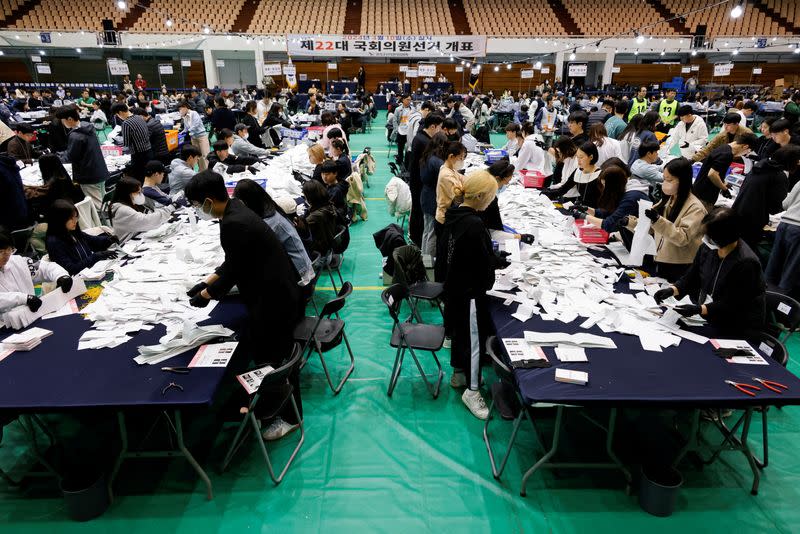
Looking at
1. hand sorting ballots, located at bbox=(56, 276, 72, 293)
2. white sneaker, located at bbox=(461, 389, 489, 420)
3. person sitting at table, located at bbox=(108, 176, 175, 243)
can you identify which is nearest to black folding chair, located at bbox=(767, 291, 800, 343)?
white sneaker, located at bbox=(461, 389, 489, 420)

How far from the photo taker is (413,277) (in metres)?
4.32

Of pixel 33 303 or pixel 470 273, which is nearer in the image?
pixel 33 303

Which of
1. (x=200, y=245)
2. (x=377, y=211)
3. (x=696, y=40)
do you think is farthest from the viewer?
(x=696, y=40)

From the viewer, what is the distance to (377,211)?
834 centimetres

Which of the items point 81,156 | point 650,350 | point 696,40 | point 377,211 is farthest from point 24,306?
point 696,40

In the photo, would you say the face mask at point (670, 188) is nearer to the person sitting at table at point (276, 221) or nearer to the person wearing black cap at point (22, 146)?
the person sitting at table at point (276, 221)

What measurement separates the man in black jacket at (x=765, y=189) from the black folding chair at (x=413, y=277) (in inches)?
121

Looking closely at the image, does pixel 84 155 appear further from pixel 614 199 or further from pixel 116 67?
pixel 116 67

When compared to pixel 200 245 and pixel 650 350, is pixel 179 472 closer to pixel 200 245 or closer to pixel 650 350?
pixel 200 245

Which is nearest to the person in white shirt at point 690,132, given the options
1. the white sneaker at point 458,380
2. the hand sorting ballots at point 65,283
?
the white sneaker at point 458,380

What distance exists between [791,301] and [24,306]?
480 cm

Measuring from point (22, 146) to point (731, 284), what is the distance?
928cm

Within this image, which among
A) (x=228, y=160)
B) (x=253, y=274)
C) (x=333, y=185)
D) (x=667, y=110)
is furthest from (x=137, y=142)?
(x=667, y=110)

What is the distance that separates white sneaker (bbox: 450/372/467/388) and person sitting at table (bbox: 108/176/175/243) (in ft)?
10.1
